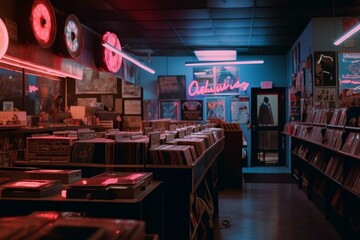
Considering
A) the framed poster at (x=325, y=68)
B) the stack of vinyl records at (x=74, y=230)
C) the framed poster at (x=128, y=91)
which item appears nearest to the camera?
the stack of vinyl records at (x=74, y=230)

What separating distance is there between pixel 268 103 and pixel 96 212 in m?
12.1

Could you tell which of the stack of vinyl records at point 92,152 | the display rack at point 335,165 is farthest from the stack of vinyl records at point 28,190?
the display rack at point 335,165

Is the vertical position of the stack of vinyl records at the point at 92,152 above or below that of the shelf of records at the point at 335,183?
above

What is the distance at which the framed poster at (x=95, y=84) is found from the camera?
13.0 meters

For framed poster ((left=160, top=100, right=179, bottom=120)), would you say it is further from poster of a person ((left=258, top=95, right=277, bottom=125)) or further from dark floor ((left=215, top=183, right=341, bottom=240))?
dark floor ((left=215, top=183, right=341, bottom=240))

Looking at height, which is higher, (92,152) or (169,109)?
(169,109)

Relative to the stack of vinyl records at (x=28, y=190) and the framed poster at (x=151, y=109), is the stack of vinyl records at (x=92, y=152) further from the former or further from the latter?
the framed poster at (x=151, y=109)

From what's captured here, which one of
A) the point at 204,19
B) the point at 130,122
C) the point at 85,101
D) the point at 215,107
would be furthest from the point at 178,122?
the point at 215,107

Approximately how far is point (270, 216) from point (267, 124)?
753 cm

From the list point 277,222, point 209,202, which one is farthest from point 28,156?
point 277,222

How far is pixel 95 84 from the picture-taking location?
13055 mm

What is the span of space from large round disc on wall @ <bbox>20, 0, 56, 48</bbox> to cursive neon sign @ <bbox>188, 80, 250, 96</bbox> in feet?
26.2

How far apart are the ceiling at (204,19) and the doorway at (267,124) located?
2081 millimetres

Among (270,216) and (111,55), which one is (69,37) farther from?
(270,216)
